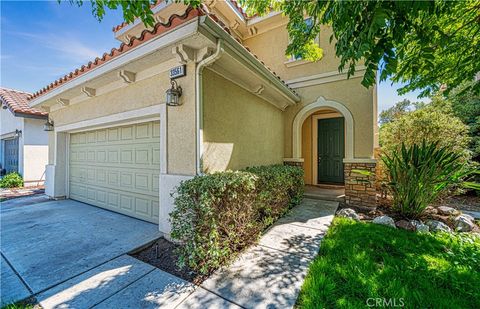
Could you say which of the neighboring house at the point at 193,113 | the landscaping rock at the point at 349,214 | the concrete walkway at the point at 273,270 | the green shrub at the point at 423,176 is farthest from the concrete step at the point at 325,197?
the concrete walkway at the point at 273,270

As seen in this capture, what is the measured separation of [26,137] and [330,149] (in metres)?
15.5

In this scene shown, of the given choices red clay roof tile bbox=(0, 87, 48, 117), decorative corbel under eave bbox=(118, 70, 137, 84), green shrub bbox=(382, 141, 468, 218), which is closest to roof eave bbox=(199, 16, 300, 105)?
decorative corbel under eave bbox=(118, 70, 137, 84)

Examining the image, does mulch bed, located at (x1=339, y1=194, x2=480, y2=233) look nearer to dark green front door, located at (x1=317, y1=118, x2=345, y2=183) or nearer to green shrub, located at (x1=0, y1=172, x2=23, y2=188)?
dark green front door, located at (x1=317, y1=118, x2=345, y2=183)

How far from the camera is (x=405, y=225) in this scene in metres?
4.67

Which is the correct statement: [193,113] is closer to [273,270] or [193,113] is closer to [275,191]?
[275,191]

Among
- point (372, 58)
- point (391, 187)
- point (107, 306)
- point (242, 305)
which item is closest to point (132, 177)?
point (107, 306)

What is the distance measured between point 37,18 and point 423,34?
8.27m

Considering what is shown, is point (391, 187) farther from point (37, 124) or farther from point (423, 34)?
point (37, 124)

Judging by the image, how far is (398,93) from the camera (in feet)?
20.8

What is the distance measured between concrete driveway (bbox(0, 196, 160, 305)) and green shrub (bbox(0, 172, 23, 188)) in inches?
194

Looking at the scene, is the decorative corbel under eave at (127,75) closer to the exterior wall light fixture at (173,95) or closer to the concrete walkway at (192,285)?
the exterior wall light fixture at (173,95)

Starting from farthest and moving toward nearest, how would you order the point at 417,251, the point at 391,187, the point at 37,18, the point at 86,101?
the point at 86,101 < the point at 391,187 < the point at 37,18 < the point at 417,251

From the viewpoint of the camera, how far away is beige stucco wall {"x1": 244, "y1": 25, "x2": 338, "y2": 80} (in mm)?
7164

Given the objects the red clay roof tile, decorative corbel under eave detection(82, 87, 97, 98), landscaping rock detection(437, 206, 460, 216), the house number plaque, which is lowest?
landscaping rock detection(437, 206, 460, 216)
